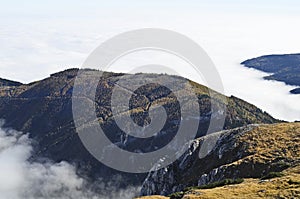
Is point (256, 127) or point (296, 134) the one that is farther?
point (256, 127)

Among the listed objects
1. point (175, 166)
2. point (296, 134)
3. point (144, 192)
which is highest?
point (296, 134)

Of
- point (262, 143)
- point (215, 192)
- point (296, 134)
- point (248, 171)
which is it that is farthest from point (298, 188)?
point (296, 134)

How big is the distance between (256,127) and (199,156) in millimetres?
20149

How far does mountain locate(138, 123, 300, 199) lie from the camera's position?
221ft

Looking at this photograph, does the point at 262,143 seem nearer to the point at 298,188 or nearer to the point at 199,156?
the point at 199,156

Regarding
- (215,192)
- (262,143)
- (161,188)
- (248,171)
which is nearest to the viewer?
(215,192)

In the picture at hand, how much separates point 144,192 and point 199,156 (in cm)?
2064

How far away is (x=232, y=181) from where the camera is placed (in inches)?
3127

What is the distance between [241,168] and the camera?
310 ft

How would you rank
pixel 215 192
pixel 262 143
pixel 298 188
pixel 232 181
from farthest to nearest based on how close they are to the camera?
pixel 262 143, pixel 232 181, pixel 215 192, pixel 298 188

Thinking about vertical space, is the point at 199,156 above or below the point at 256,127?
below

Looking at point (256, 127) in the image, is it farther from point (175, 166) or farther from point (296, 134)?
point (175, 166)

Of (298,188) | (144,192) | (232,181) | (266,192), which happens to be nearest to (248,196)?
(266,192)

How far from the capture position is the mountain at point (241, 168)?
67312mm
